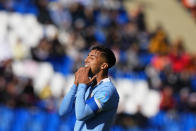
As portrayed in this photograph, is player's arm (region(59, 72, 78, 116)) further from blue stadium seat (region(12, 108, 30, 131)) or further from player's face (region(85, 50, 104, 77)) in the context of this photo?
blue stadium seat (region(12, 108, 30, 131))

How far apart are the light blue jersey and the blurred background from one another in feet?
18.5

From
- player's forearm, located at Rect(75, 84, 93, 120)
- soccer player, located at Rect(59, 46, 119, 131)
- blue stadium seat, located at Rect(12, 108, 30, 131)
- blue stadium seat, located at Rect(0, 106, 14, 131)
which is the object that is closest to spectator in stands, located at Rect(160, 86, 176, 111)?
blue stadium seat, located at Rect(12, 108, 30, 131)

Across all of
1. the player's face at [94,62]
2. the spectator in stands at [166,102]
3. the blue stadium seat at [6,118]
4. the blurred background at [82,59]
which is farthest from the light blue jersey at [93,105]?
the spectator in stands at [166,102]

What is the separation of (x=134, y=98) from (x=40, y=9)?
3.90 metres

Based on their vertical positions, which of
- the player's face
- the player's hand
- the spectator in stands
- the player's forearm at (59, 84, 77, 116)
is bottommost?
the player's forearm at (59, 84, 77, 116)

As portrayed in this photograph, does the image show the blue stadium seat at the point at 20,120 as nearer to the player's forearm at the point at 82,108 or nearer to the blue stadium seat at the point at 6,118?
the blue stadium seat at the point at 6,118

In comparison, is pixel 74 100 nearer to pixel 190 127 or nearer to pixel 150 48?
pixel 190 127

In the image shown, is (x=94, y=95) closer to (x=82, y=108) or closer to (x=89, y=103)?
(x=89, y=103)

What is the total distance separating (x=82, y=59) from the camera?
10477 mm

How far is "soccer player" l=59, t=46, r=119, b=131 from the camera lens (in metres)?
3.85

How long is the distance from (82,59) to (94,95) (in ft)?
21.3

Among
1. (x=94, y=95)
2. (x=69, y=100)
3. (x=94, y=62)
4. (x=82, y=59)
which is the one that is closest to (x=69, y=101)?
(x=69, y=100)

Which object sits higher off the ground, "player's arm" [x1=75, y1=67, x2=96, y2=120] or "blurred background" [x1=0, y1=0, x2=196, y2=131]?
"blurred background" [x1=0, y1=0, x2=196, y2=131]

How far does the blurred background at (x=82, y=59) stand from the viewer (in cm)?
1062
